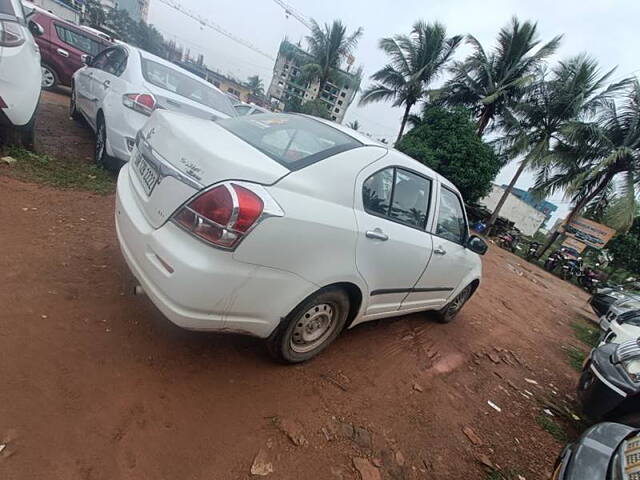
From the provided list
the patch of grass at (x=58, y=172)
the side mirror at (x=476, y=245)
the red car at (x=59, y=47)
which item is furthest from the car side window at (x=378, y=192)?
the red car at (x=59, y=47)

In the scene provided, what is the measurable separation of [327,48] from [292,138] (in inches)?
938

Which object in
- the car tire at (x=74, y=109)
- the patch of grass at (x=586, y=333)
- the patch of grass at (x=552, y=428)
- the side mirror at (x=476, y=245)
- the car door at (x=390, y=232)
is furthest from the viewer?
the patch of grass at (x=586, y=333)

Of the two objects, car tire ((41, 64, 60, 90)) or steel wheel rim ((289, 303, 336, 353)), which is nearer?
steel wheel rim ((289, 303, 336, 353))

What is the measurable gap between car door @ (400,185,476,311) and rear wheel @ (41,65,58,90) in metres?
9.57

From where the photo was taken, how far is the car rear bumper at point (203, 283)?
161 cm

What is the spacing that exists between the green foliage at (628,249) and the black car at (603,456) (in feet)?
58.0

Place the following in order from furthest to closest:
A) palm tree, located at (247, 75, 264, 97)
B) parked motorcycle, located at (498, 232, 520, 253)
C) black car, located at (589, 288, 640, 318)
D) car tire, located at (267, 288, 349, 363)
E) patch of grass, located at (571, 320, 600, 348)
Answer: palm tree, located at (247, 75, 264, 97) < parked motorcycle, located at (498, 232, 520, 253) < black car, located at (589, 288, 640, 318) < patch of grass, located at (571, 320, 600, 348) < car tire, located at (267, 288, 349, 363)

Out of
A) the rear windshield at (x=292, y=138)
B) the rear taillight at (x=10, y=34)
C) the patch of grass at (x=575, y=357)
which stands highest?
the rear windshield at (x=292, y=138)

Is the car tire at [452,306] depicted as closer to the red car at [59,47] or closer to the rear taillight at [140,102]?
the rear taillight at [140,102]

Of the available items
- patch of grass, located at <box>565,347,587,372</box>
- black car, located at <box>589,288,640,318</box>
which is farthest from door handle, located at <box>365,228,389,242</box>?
black car, located at <box>589,288,640,318</box>

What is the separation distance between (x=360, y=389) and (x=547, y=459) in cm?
158

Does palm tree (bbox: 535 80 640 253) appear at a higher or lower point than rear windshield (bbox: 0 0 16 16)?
higher

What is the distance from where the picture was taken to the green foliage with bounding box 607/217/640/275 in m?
14.8

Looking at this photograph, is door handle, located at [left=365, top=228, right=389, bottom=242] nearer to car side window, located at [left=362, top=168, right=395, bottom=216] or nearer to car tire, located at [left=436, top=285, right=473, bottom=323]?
car side window, located at [left=362, top=168, right=395, bottom=216]
